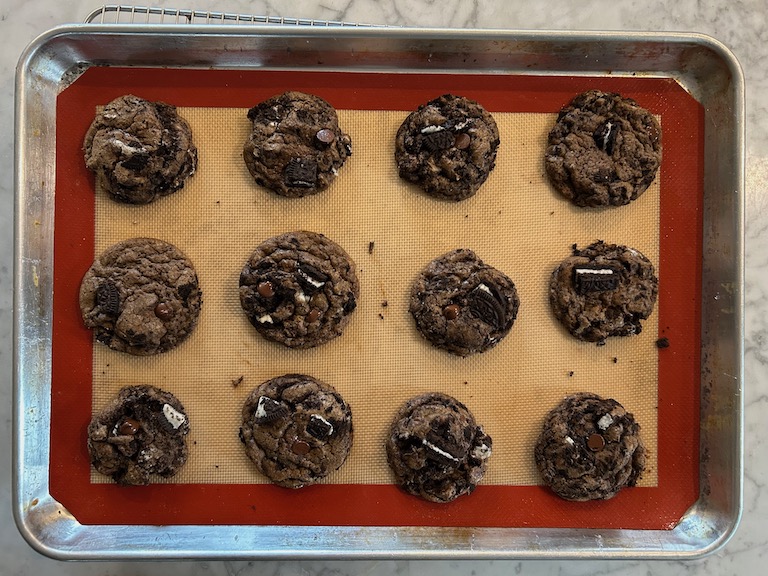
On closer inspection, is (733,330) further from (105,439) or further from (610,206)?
(105,439)

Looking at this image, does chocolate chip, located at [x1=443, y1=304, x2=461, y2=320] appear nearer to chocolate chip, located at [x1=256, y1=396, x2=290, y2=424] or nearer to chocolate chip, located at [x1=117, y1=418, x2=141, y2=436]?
chocolate chip, located at [x1=256, y1=396, x2=290, y2=424]

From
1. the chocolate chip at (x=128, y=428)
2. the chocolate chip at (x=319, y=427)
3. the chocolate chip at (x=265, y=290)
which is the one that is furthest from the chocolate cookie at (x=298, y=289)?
the chocolate chip at (x=128, y=428)

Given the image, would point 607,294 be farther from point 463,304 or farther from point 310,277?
point 310,277

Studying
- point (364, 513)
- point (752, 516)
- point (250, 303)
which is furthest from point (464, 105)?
point (752, 516)

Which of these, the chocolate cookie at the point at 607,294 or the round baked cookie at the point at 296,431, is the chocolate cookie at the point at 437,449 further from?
the chocolate cookie at the point at 607,294

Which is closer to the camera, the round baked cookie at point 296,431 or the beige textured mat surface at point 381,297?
the round baked cookie at point 296,431

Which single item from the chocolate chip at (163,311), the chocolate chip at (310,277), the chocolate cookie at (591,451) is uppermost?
the chocolate chip at (310,277)

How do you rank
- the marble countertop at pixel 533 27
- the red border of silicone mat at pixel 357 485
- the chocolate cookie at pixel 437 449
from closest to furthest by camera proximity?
the chocolate cookie at pixel 437 449, the red border of silicone mat at pixel 357 485, the marble countertop at pixel 533 27
